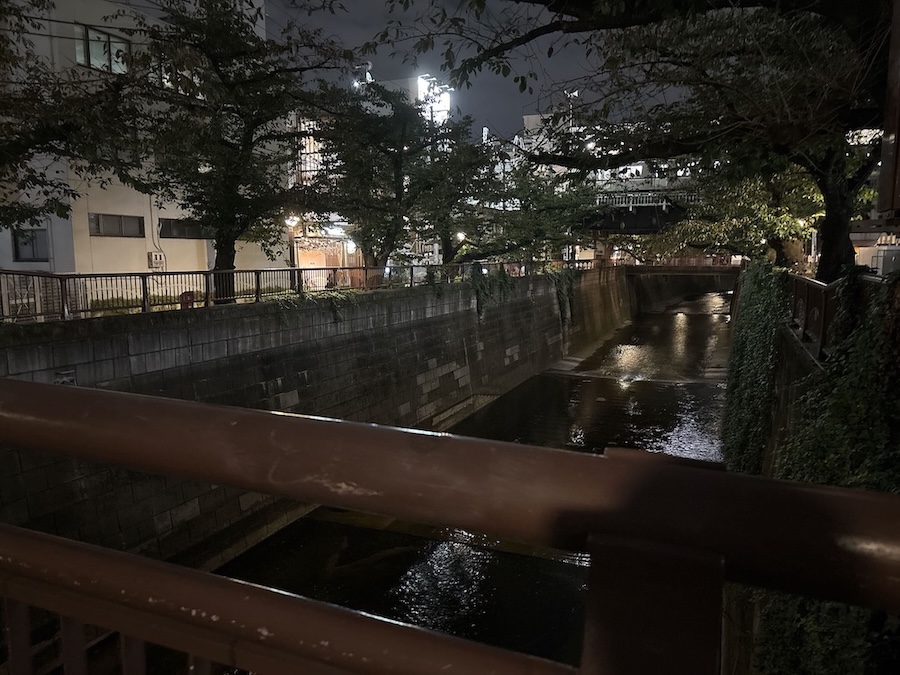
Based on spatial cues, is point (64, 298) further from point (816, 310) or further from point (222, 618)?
point (816, 310)

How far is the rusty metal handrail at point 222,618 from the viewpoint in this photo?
99 cm

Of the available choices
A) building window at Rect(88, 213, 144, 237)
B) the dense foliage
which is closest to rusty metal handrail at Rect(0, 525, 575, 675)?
the dense foliage

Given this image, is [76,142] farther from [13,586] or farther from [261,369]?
[13,586]

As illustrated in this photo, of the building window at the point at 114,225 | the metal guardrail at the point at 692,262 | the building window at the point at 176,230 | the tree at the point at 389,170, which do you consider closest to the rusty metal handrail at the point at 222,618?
the tree at the point at 389,170

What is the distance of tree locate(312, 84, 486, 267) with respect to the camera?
14.5 m

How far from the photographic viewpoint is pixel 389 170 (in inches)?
688

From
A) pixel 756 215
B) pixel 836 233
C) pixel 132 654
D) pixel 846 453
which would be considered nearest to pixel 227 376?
pixel 846 453

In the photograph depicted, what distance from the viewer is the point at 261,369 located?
11.4 metres

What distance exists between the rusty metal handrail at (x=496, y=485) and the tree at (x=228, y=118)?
9952mm

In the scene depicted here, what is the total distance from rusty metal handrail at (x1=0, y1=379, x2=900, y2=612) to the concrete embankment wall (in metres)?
0.17

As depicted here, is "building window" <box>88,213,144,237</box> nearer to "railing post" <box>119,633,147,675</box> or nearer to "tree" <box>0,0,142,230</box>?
"tree" <box>0,0,142,230</box>

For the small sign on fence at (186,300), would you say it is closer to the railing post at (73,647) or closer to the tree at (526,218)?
the railing post at (73,647)

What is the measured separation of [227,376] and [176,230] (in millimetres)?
10140

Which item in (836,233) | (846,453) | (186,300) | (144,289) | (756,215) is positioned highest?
(756,215)
